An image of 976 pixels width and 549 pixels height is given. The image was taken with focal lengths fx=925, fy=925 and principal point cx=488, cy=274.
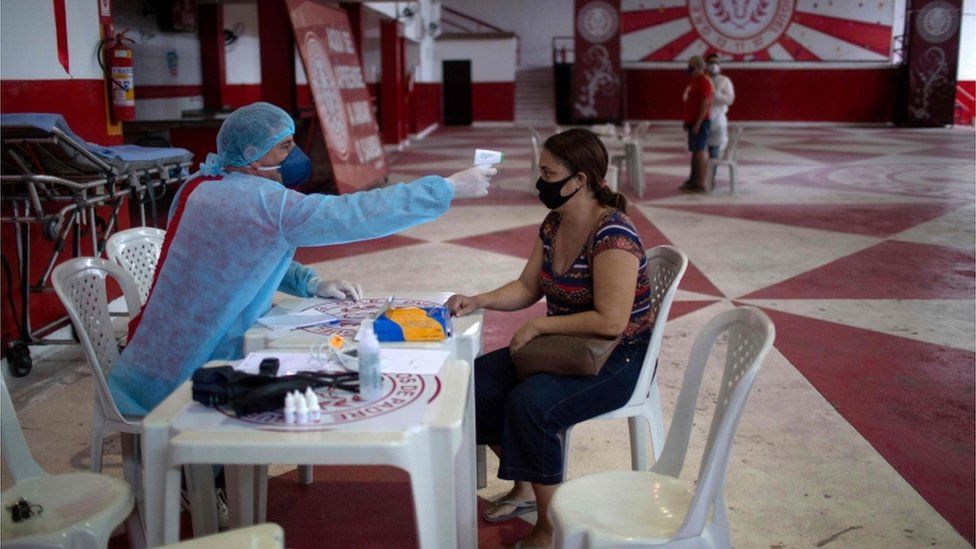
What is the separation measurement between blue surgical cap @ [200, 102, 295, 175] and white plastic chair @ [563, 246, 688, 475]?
49.2 inches

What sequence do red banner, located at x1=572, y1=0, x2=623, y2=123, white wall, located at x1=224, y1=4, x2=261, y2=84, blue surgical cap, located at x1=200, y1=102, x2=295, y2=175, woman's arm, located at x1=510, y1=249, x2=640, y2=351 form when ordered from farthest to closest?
red banner, located at x1=572, y1=0, x2=623, y2=123, white wall, located at x1=224, y1=4, x2=261, y2=84, woman's arm, located at x1=510, y1=249, x2=640, y2=351, blue surgical cap, located at x1=200, y1=102, x2=295, y2=175

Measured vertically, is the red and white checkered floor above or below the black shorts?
below

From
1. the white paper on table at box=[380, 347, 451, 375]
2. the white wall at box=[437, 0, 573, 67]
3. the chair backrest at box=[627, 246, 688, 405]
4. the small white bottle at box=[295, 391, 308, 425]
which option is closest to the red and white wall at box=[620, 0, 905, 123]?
the white wall at box=[437, 0, 573, 67]

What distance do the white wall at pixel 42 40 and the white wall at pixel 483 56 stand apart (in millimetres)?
19998

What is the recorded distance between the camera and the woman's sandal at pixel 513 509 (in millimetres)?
3139

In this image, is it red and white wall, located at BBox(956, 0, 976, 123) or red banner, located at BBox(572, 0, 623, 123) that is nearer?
red banner, located at BBox(572, 0, 623, 123)

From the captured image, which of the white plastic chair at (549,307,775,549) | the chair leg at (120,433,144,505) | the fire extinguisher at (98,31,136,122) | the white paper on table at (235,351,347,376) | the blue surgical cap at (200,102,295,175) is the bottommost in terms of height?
the chair leg at (120,433,144,505)

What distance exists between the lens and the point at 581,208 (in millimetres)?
2980

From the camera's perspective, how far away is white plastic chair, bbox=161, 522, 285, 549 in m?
1.85

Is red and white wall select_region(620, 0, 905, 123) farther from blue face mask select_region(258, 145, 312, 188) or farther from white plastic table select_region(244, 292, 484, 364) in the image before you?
A: white plastic table select_region(244, 292, 484, 364)

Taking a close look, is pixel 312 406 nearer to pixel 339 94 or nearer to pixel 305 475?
pixel 305 475

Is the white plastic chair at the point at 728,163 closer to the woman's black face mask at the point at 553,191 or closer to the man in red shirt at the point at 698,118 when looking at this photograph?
the man in red shirt at the point at 698,118

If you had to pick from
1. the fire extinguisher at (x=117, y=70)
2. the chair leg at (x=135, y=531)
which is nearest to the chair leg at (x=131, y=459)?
the chair leg at (x=135, y=531)

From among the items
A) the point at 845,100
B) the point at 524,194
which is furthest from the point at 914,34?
the point at 524,194
